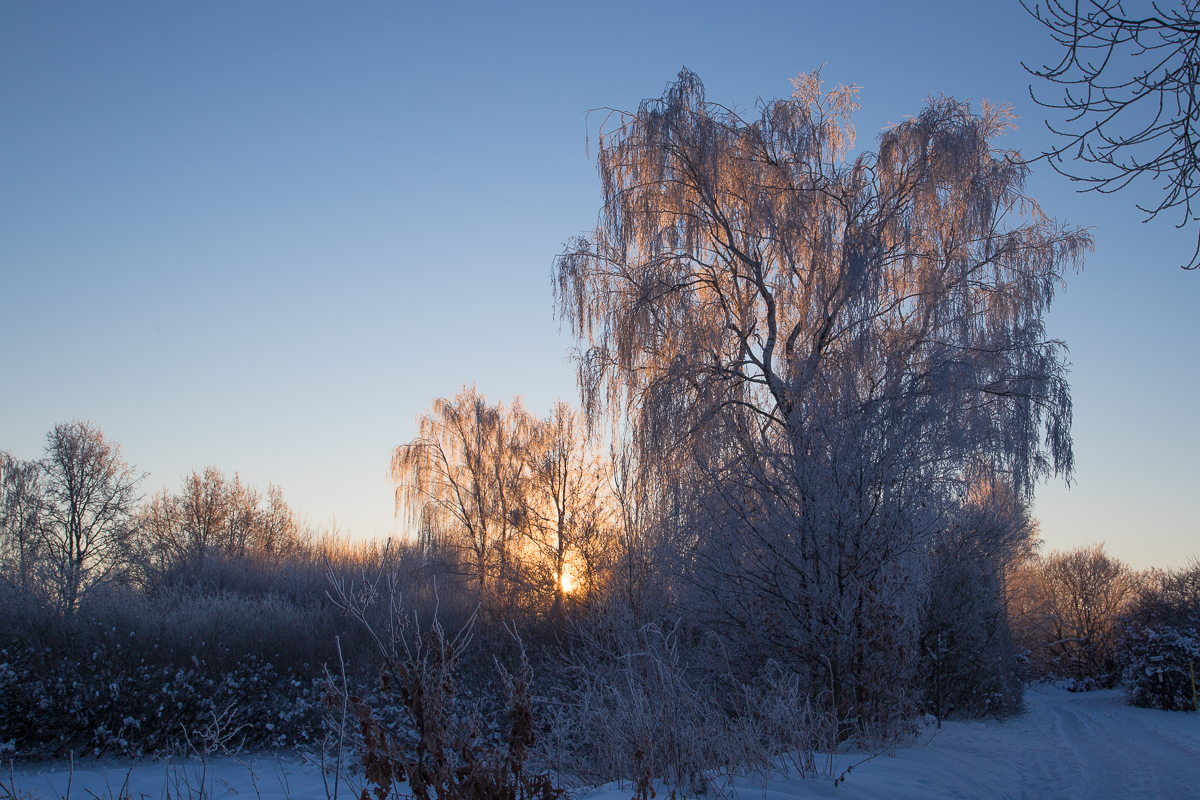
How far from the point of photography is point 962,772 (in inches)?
249

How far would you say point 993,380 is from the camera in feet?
38.4

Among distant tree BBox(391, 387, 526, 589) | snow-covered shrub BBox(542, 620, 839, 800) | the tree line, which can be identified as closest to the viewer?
snow-covered shrub BBox(542, 620, 839, 800)

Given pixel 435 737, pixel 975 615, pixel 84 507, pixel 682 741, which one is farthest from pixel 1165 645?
pixel 84 507

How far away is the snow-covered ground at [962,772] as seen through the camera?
4.82 meters

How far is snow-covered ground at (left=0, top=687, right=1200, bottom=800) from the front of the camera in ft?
15.8

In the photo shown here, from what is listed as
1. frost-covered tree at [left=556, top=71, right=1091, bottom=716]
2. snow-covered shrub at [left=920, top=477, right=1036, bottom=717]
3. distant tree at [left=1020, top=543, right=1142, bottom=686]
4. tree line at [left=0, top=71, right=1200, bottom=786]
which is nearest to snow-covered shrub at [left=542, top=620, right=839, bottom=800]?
tree line at [left=0, top=71, right=1200, bottom=786]

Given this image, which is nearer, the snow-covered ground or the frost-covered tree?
the snow-covered ground

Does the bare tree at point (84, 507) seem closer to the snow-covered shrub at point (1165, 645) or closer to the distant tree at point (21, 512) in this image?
the distant tree at point (21, 512)

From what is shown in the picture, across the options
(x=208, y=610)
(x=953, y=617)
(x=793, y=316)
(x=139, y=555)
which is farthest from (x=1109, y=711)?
(x=139, y=555)

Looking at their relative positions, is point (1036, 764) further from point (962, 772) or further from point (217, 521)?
point (217, 521)

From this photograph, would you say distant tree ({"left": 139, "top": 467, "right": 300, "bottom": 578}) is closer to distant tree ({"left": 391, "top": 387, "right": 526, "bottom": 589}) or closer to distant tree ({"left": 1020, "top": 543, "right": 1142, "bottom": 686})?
distant tree ({"left": 391, "top": 387, "right": 526, "bottom": 589})

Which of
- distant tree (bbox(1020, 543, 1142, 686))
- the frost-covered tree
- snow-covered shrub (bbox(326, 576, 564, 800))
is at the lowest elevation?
distant tree (bbox(1020, 543, 1142, 686))

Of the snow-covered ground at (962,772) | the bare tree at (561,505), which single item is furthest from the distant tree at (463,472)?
the snow-covered ground at (962,772)

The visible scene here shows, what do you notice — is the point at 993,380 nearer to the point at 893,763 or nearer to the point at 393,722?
the point at 893,763
